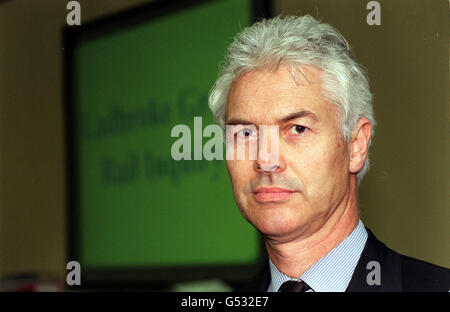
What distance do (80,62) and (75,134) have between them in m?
0.19

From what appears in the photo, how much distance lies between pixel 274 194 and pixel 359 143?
0.49ft

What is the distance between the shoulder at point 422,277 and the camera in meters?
0.93

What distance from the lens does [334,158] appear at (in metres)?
0.93

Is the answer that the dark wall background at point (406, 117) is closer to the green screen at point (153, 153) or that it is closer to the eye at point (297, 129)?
the eye at point (297, 129)

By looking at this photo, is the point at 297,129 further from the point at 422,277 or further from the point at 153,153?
the point at 153,153

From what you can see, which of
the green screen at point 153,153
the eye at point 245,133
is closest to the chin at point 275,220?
the eye at point 245,133

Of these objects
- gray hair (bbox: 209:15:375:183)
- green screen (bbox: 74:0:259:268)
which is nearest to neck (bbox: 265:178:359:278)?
gray hair (bbox: 209:15:375:183)

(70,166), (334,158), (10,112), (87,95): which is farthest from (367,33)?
(70,166)

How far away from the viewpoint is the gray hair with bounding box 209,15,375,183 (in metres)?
0.91

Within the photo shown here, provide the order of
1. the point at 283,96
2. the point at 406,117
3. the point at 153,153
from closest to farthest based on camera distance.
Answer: the point at 283,96, the point at 406,117, the point at 153,153

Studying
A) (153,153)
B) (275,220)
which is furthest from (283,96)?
(153,153)

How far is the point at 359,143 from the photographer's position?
0.95 m

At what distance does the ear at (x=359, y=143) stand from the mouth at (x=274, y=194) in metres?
0.11

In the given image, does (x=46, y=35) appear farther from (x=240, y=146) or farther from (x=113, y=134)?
(x=240, y=146)
